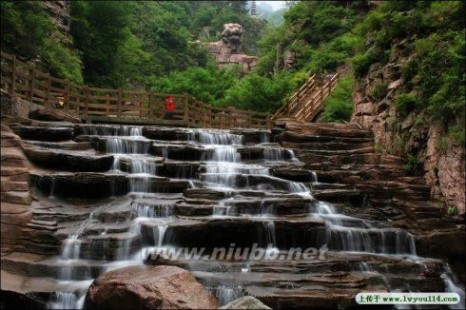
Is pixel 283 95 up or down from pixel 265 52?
down

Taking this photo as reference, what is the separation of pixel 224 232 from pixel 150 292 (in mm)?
2782

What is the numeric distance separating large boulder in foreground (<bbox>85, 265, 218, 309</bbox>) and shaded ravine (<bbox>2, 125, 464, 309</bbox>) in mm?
413

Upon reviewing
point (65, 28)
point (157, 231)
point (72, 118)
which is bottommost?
point (157, 231)

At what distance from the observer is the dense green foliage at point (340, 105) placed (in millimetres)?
19672

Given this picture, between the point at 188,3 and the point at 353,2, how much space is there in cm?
4119

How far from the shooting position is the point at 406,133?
A: 12.7 meters

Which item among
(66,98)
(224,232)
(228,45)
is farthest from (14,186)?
(228,45)

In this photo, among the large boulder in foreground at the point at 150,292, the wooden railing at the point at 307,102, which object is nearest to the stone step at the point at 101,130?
the large boulder in foreground at the point at 150,292

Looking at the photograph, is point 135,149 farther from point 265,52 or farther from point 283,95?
point 265,52

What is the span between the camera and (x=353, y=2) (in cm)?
3194

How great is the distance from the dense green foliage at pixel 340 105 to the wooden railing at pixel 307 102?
38.0 inches

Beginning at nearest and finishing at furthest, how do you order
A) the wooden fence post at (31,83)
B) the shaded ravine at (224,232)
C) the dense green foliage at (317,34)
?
the shaded ravine at (224,232)
the wooden fence post at (31,83)
the dense green foliage at (317,34)

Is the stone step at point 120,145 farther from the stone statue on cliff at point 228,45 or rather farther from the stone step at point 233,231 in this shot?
the stone statue on cliff at point 228,45

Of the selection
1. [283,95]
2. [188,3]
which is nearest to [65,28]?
[283,95]
